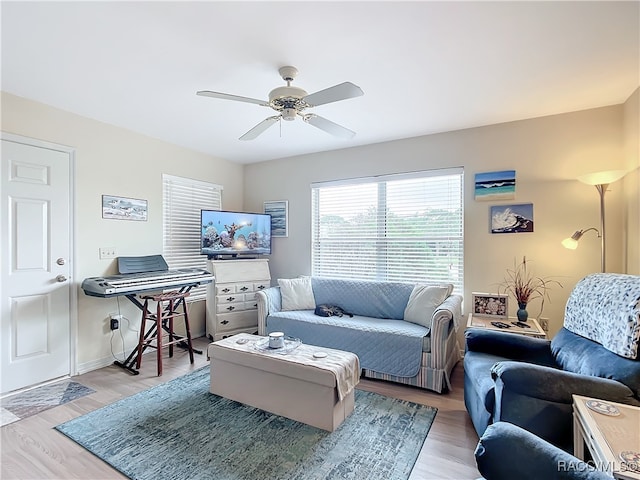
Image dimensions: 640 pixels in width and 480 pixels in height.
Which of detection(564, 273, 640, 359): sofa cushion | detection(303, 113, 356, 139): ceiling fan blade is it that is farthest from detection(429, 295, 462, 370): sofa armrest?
detection(303, 113, 356, 139): ceiling fan blade

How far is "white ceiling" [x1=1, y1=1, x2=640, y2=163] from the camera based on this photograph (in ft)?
5.54

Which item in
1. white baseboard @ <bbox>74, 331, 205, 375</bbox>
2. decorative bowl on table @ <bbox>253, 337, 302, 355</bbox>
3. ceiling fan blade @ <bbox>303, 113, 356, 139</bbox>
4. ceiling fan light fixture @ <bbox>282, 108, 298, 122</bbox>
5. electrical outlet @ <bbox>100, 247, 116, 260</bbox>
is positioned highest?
ceiling fan light fixture @ <bbox>282, 108, 298, 122</bbox>

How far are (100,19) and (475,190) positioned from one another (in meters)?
3.45

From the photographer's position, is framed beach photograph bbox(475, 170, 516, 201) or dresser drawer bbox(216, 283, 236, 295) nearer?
framed beach photograph bbox(475, 170, 516, 201)

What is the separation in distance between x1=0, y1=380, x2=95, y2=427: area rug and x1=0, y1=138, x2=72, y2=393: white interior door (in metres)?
0.13

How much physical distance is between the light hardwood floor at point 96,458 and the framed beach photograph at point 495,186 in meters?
1.92

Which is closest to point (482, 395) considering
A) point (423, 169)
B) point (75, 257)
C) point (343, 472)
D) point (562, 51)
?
point (343, 472)

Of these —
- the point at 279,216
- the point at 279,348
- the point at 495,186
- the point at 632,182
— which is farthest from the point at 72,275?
the point at 632,182

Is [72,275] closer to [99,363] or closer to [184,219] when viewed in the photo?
[99,363]

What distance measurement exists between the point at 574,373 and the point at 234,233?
3755 millimetres

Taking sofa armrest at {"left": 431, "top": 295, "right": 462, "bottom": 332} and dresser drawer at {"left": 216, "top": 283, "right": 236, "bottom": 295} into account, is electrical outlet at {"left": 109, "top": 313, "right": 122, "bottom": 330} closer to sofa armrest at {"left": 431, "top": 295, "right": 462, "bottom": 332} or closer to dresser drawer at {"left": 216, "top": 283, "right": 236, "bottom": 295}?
dresser drawer at {"left": 216, "top": 283, "right": 236, "bottom": 295}

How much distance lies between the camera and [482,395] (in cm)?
185

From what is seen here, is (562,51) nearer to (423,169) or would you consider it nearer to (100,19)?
(423,169)

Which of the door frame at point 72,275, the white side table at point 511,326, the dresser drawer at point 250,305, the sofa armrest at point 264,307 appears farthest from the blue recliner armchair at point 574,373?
the door frame at point 72,275
